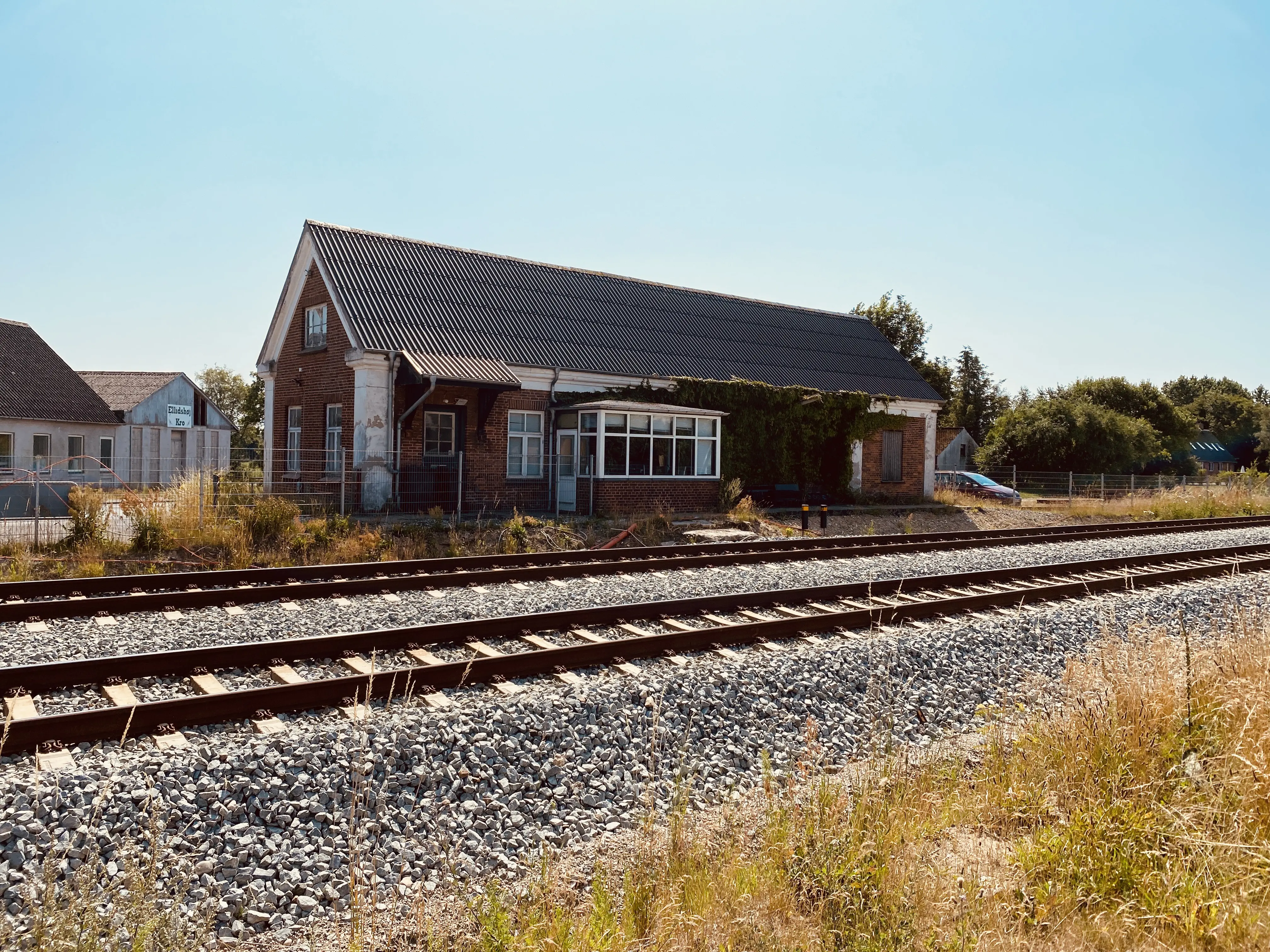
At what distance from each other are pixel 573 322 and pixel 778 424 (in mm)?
6593

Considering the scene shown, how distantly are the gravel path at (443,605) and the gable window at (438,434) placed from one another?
9992mm

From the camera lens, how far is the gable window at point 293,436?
2391 centimetres

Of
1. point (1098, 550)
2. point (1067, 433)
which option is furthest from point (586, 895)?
point (1067, 433)

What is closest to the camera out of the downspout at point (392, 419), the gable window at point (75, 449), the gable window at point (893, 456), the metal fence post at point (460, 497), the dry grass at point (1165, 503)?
the metal fence post at point (460, 497)

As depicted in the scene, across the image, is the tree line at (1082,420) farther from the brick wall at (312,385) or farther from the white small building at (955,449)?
the brick wall at (312,385)

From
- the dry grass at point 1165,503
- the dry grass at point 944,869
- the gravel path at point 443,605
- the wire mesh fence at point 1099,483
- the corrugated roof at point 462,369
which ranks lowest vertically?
the dry grass at point 944,869

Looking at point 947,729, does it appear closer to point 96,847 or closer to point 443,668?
point 443,668

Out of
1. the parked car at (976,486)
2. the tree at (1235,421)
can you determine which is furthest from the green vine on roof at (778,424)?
the tree at (1235,421)

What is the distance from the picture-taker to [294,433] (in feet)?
79.8

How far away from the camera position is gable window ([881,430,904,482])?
1209 inches

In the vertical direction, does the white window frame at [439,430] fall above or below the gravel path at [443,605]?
above

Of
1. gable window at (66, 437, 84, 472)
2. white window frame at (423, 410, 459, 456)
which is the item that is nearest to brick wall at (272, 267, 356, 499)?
white window frame at (423, 410, 459, 456)

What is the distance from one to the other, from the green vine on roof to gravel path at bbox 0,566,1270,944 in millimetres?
16755

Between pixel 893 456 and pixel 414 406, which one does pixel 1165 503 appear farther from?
pixel 414 406
